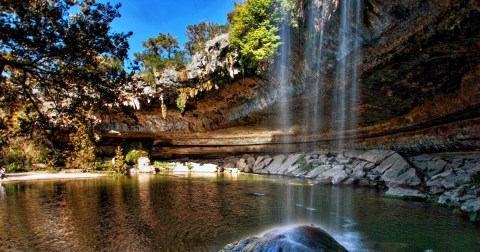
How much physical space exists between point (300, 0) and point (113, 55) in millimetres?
12928

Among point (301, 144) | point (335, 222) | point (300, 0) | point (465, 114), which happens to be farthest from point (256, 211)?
point (301, 144)

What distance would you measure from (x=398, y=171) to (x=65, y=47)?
714 inches

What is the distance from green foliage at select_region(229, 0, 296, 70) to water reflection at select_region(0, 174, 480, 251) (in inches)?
318

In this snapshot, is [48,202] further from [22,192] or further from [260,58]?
[260,58]

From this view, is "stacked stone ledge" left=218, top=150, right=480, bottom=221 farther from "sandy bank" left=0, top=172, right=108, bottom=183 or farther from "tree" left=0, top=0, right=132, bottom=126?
"sandy bank" left=0, top=172, right=108, bottom=183

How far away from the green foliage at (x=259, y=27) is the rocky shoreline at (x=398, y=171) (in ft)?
30.1

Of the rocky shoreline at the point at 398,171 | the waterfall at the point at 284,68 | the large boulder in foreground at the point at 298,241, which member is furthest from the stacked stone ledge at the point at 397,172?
the large boulder in foreground at the point at 298,241

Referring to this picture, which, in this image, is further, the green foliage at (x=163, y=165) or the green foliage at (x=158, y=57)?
the green foliage at (x=163, y=165)

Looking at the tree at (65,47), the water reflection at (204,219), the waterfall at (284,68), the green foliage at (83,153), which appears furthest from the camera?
the green foliage at (83,153)

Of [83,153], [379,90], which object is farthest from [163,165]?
[379,90]

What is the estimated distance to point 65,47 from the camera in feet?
16.2

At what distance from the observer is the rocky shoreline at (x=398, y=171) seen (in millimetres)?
12820

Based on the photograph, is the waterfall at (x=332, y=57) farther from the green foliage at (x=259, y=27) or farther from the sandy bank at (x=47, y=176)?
the sandy bank at (x=47, y=176)

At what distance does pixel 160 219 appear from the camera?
10.9m
